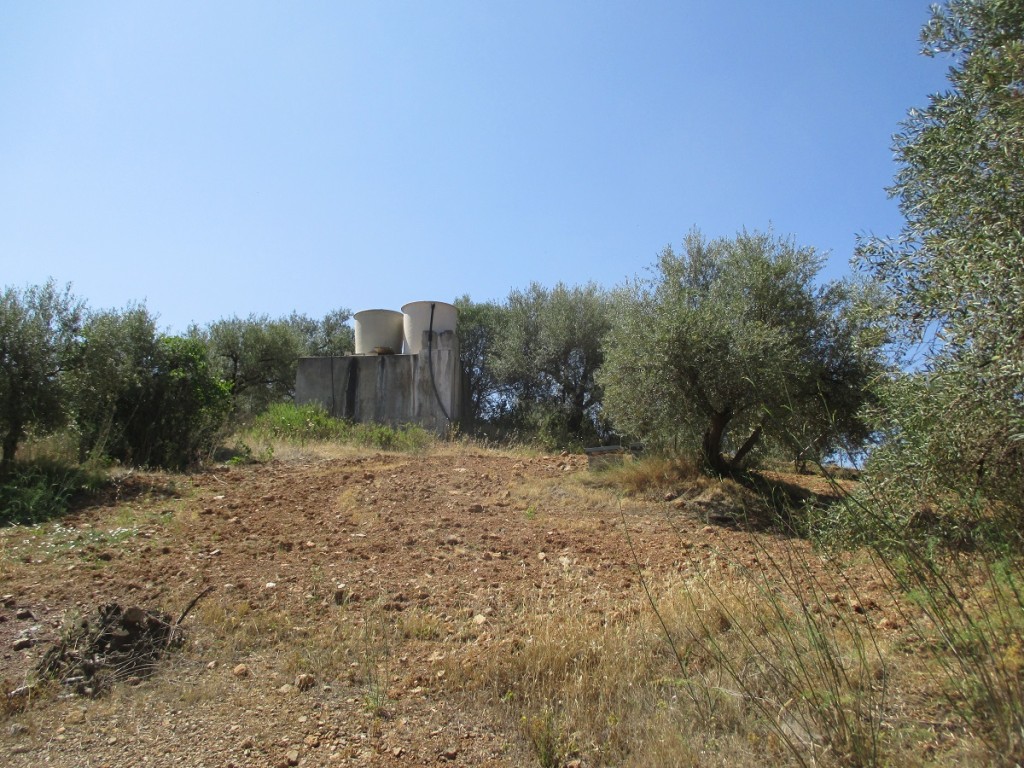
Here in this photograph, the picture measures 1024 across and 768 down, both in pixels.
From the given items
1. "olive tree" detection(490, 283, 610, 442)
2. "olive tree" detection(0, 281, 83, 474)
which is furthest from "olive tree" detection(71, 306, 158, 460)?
"olive tree" detection(490, 283, 610, 442)

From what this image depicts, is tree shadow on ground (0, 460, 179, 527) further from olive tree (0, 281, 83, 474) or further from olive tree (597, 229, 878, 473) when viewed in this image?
olive tree (597, 229, 878, 473)

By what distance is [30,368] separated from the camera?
7.40 metres

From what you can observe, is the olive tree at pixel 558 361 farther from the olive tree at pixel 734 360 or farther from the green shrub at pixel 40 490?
the green shrub at pixel 40 490

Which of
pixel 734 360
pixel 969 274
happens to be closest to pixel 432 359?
pixel 734 360

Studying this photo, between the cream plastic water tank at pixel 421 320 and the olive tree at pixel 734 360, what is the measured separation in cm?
758

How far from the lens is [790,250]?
9820 mm

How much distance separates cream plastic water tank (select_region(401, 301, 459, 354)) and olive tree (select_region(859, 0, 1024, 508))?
13487 millimetres

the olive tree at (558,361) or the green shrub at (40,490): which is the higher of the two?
the olive tree at (558,361)

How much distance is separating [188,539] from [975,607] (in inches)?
227

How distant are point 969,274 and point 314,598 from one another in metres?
4.28

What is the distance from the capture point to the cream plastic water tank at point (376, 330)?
17.5 metres

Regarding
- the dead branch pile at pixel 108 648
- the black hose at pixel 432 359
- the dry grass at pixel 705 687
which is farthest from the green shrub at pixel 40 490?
the black hose at pixel 432 359

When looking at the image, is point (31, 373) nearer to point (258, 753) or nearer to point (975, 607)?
point (258, 753)

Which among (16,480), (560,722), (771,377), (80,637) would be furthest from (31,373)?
(771,377)
